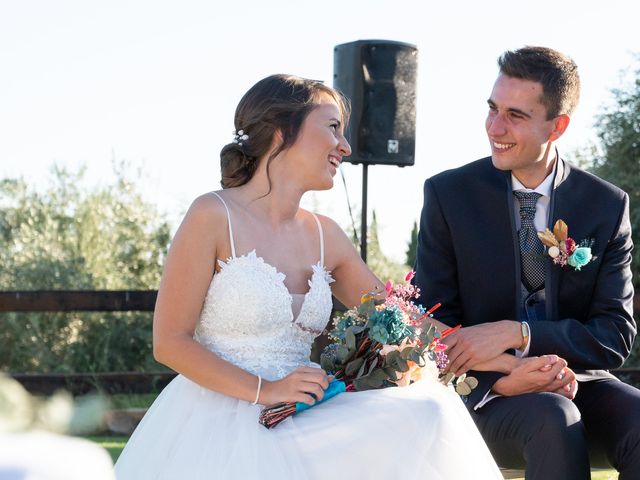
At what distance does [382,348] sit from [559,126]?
4.18 feet

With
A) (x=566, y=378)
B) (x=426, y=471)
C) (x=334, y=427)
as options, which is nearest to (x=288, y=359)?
(x=334, y=427)

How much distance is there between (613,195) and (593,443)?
0.91 meters

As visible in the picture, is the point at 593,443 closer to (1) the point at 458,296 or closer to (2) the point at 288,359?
(1) the point at 458,296

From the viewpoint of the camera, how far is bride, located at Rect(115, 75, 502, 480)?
7.44 feet

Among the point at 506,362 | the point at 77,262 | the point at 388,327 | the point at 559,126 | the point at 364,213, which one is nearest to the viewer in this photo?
the point at 388,327

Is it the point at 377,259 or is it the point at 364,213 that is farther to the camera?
the point at 377,259

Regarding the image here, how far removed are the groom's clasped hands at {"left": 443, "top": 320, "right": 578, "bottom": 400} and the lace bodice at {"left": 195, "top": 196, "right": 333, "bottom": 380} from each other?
21.2 inches

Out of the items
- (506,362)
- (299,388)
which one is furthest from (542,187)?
(299,388)

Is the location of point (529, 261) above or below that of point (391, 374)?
above

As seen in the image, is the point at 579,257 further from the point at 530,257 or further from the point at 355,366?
the point at 355,366

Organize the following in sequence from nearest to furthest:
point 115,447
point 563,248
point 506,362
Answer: point 506,362
point 563,248
point 115,447

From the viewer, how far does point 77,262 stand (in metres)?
10.6

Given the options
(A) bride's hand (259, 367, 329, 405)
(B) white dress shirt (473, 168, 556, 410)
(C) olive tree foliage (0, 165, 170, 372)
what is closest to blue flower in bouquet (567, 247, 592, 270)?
(B) white dress shirt (473, 168, 556, 410)

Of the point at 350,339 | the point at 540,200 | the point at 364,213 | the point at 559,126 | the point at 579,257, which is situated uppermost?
the point at 559,126
